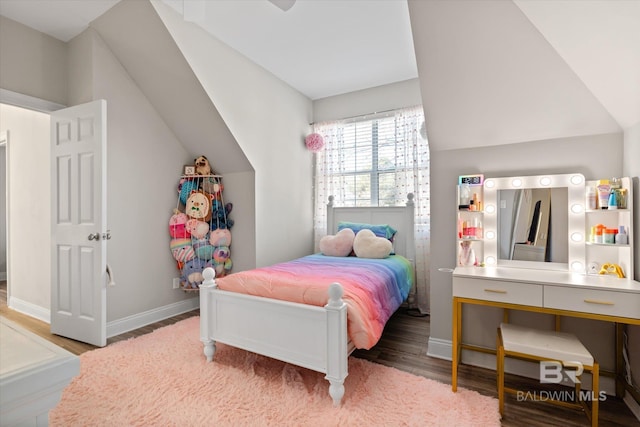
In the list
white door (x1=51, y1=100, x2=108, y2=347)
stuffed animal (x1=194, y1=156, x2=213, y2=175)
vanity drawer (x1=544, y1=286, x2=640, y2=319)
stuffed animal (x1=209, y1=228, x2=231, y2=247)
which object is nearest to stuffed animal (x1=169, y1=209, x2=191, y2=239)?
stuffed animal (x1=209, y1=228, x2=231, y2=247)

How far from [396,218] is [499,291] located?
2030 millimetres

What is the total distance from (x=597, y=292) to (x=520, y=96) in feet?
4.09

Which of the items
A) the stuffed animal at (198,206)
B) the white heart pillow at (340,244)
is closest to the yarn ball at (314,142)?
the white heart pillow at (340,244)

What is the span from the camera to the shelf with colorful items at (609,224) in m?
1.82

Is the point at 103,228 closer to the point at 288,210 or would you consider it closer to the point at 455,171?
the point at 288,210

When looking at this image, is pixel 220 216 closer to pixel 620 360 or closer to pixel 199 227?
pixel 199 227

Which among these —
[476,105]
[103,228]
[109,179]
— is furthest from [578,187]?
[109,179]

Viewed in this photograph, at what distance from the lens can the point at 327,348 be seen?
184 centimetres

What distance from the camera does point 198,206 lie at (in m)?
3.39

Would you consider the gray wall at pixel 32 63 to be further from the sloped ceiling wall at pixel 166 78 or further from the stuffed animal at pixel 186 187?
the stuffed animal at pixel 186 187

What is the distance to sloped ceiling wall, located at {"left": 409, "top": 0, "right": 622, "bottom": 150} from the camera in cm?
176

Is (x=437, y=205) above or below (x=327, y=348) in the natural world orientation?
above

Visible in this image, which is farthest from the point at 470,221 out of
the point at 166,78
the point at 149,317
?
the point at 149,317

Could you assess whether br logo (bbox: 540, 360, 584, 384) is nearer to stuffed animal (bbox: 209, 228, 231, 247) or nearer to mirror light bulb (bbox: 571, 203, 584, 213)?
mirror light bulb (bbox: 571, 203, 584, 213)
